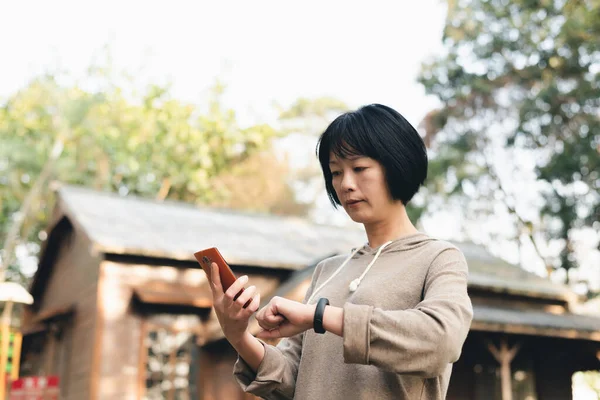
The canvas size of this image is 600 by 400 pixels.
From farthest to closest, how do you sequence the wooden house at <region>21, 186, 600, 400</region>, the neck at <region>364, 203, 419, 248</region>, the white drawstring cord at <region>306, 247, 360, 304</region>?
the wooden house at <region>21, 186, 600, 400</region> < the white drawstring cord at <region>306, 247, 360, 304</region> < the neck at <region>364, 203, 419, 248</region>

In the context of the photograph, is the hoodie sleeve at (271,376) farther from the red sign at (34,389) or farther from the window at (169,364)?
the window at (169,364)

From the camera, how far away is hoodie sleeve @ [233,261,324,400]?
169 cm

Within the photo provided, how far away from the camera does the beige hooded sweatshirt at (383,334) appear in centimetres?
134

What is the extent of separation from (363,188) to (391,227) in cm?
17

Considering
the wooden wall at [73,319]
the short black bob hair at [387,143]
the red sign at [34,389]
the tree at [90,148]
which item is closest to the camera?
the short black bob hair at [387,143]

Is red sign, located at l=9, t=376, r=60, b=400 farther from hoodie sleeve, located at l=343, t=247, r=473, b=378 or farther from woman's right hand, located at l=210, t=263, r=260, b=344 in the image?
hoodie sleeve, located at l=343, t=247, r=473, b=378

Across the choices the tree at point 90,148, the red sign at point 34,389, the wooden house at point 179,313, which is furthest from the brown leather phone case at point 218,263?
the tree at point 90,148

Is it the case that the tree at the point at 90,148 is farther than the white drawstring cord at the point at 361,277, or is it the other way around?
the tree at the point at 90,148

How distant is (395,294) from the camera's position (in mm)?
1581

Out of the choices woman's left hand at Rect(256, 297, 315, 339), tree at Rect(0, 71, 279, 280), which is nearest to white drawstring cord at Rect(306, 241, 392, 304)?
woman's left hand at Rect(256, 297, 315, 339)

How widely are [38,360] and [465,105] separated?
541 inches

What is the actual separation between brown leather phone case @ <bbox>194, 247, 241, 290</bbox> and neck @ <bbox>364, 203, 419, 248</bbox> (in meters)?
0.42

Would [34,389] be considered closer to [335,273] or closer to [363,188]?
[335,273]

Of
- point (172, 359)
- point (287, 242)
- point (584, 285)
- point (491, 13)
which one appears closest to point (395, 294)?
point (172, 359)
